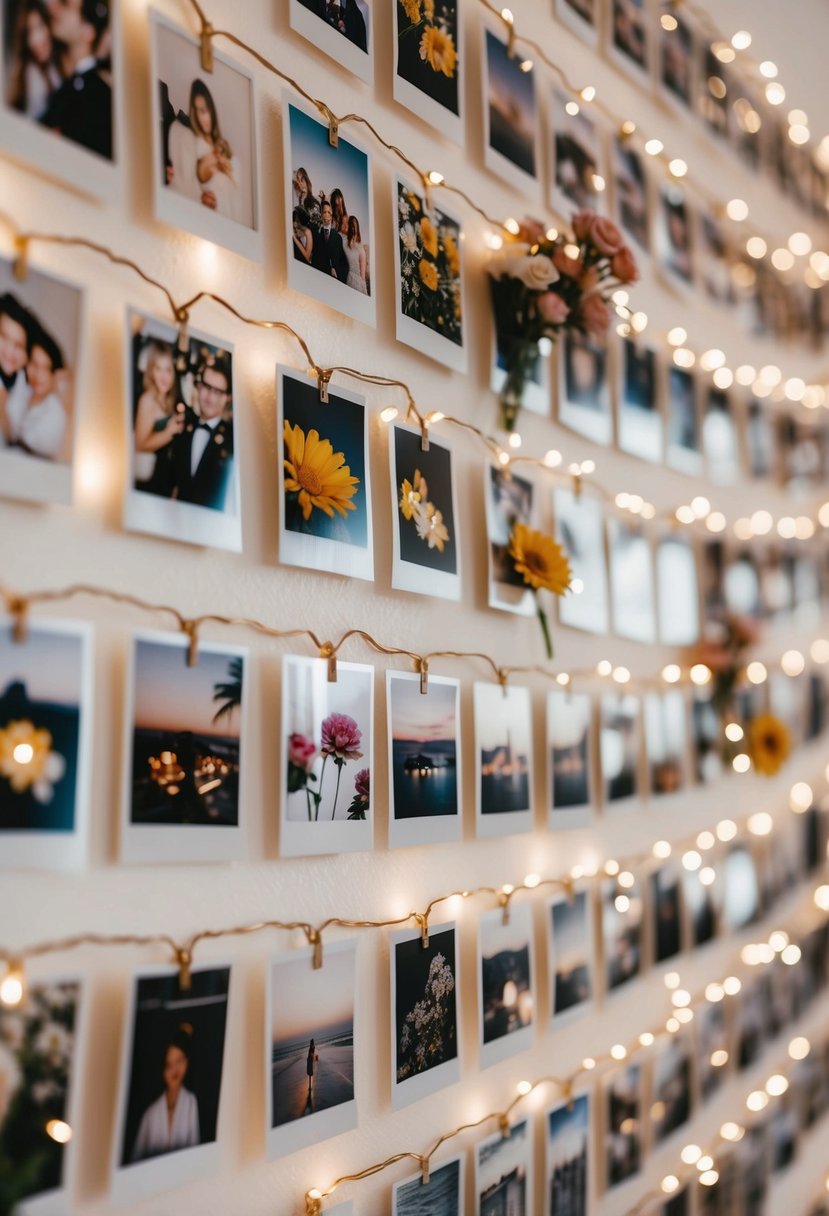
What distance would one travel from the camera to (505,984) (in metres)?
1.22

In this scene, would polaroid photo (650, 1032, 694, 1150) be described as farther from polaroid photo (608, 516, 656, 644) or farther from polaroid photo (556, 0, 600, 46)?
polaroid photo (556, 0, 600, 46)

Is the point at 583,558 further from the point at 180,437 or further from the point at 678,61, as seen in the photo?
the point at 678,61

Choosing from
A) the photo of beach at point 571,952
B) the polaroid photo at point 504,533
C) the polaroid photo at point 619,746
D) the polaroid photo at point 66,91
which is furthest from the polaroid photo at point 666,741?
the polaroid photo at point 66,91

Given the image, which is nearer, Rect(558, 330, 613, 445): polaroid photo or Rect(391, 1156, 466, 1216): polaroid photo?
Rect(391, 1156, 466, 1216): polaroid photo

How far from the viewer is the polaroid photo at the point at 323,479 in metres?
0.96

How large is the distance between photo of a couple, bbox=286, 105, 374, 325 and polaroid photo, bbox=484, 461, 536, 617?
29 cm

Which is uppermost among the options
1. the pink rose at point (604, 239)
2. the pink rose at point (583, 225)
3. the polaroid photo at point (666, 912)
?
the pink rose at point (583, 225)

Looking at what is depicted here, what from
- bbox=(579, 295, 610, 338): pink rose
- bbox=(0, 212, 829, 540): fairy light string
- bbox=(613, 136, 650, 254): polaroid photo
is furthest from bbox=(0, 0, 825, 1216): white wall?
bbox=(613, 136, 650, 254): polaroid photo

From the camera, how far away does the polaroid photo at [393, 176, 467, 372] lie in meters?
1.12

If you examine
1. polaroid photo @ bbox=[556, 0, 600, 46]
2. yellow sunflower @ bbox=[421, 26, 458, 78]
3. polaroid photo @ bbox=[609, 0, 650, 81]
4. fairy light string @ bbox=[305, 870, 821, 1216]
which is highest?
polaroid photo @ bbox=[609, 0, 650, 81]

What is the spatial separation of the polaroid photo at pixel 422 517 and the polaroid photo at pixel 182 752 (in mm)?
264

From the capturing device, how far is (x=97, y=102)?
2.64 feet

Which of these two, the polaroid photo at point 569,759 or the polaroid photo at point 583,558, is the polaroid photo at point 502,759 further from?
the polaroid photo at point 583,558

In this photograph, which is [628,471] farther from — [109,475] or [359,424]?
[109,475]
